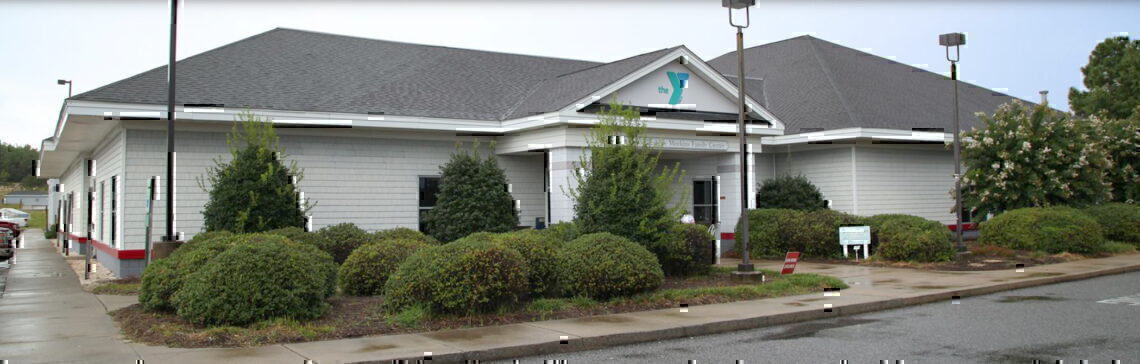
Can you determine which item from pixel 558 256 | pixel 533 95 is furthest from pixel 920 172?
pixel 558 256

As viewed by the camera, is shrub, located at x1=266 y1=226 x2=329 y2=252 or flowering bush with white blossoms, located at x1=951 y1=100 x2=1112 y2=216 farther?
flowering bush with white blossoms, located at x1=951 y1=100 x2=1112 y2=216

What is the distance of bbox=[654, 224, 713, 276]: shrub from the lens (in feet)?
50.8

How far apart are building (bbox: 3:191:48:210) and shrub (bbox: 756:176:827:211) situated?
98.9 m

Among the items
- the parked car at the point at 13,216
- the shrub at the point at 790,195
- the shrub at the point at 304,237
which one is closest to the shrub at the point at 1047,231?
the shrub at the point at 790,195

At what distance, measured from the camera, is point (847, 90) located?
2728cm

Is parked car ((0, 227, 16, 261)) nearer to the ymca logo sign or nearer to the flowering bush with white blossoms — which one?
the ymca logo sign

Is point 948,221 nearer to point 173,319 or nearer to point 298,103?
point 298,103

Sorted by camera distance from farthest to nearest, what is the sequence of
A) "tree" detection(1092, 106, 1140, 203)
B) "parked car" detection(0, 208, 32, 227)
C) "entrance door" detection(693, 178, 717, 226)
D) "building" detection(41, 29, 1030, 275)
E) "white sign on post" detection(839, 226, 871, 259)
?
"parked car" detection(0, 208, 32, 227)
"tree" detection(1092, 106, 1140, 203)
"entrance door" detection(693, 178, 717, 226)
"white sign on post" detection(839, 226, 871, 259)
"building" detection(41, 29, 1030, 275)

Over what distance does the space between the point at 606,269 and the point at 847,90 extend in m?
17.8

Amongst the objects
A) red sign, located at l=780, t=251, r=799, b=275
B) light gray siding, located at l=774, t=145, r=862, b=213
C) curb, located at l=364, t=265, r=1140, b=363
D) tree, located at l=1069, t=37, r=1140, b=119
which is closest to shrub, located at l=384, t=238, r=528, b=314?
curb, located at l=364, t=265, r=1140, b=363

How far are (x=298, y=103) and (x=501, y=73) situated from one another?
7723 mm

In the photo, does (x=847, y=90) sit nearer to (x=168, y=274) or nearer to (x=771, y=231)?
(x=771, y=231)

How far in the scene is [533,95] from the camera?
23.6 metres

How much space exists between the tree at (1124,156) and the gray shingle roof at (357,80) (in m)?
17.6
